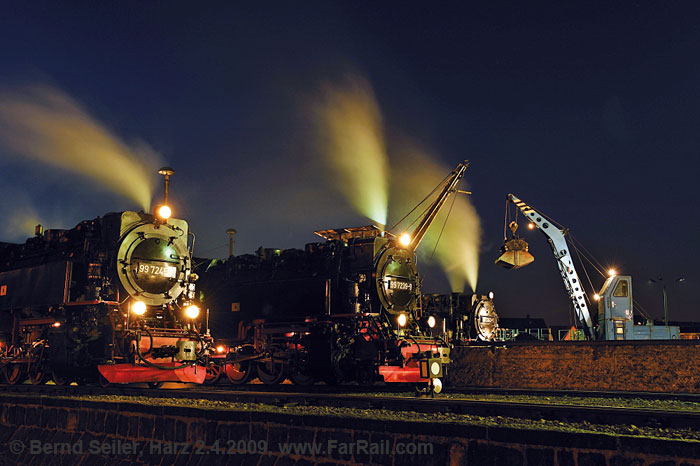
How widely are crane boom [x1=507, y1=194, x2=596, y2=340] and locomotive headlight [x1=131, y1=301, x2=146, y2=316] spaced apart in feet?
70.4

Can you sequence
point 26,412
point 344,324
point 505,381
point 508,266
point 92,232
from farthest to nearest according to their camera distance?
point 508,266 → point 505,381 → point 344,324 → point 92,232 → point 26,412

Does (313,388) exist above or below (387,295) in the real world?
below

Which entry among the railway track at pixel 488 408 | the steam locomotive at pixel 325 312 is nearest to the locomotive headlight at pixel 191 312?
the steam locomotive at pixel 325 312

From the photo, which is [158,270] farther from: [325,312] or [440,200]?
[440,200]

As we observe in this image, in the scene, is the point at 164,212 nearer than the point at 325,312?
Yes

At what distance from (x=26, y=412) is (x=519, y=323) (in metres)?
76.7

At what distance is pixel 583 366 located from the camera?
1800 centimetres

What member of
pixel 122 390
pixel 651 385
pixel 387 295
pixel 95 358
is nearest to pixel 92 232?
pixel 95 358

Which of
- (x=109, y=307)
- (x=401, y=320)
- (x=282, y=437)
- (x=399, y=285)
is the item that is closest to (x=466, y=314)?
(x=399, y=285)

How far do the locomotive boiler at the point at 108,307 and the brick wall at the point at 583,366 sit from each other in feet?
31.8

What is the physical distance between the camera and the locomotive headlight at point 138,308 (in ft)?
43.4

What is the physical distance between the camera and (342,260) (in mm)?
16656

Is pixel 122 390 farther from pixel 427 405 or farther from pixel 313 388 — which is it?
pixel 427 405

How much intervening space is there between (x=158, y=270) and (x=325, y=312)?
4102mm
